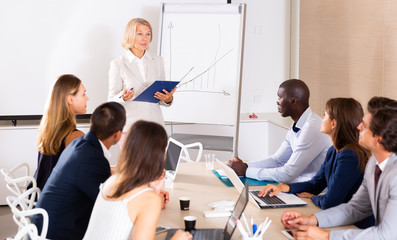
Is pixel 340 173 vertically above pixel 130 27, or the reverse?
pixel 130 27

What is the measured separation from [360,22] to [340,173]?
2175 mm

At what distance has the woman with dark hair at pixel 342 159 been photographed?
2375 mm

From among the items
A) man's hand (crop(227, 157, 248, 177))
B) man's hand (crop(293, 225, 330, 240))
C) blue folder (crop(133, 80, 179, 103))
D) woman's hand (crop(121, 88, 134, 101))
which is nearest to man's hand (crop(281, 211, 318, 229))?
man's hand (crop(293, 225, 330, 240))

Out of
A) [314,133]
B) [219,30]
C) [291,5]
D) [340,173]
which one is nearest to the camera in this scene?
[340,173]

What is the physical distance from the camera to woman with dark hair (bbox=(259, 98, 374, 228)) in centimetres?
238

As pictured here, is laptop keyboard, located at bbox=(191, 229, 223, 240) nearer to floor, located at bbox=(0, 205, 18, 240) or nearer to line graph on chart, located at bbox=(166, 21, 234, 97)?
floor, located at bbox=(0, 205, 18, 240)

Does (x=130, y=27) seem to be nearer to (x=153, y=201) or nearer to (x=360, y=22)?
(x=360, y=22)

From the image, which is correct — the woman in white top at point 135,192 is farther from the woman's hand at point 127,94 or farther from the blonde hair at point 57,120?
the woman's hand at point 127,94

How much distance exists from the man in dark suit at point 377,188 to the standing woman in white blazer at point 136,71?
1.98 m

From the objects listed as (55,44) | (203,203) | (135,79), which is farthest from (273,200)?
(55,44)

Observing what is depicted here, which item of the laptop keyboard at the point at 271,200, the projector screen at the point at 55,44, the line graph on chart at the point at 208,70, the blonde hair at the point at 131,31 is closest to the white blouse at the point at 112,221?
the laptop keyboard at the point at 271,200

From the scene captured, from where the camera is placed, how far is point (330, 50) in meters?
4.71

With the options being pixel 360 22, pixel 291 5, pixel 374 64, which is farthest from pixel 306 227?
pixel 291 5

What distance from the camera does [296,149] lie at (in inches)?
118
